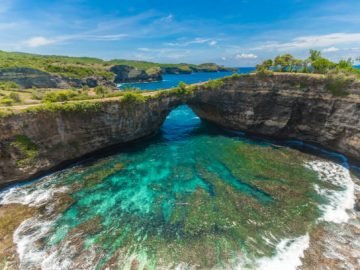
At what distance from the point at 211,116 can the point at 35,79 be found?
83.8 meters

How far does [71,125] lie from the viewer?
30.9 meters

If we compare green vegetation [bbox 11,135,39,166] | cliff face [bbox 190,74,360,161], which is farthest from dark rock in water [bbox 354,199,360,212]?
green vegetation [bbox 11,135,39,166]

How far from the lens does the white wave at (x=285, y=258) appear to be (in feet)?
49.9

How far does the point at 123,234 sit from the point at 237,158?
19.6 m

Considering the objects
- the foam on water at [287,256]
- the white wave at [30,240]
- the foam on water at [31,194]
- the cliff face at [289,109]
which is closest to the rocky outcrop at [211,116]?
the cliff face at [289,109]

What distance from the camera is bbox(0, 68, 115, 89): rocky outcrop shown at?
277 feet

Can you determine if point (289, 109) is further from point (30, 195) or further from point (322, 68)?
point (30, 195)

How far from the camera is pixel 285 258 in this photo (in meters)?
15.9

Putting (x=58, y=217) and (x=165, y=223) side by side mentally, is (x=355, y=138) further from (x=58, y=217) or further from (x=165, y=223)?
(x=58, y=217)

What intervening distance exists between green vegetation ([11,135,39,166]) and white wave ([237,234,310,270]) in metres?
27.1

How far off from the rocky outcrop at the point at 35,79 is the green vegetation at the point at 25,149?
248ft

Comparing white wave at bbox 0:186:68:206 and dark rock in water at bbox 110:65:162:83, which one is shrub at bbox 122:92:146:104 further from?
dark rock in water at bbox 110:65:162:83

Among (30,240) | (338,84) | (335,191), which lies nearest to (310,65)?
(338,84)

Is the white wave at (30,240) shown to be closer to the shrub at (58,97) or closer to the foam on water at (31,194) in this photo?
the foam on water at (31,194)
